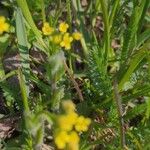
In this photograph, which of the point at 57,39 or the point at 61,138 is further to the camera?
the point at 57,39

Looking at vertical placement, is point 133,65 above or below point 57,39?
below

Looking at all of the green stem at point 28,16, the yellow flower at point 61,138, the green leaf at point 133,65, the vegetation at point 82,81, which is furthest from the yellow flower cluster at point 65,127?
the green stem at point 28,16

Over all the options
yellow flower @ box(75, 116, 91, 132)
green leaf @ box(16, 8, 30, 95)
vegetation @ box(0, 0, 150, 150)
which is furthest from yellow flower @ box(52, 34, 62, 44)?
green leaf @ box(16, 8, 30, 95)

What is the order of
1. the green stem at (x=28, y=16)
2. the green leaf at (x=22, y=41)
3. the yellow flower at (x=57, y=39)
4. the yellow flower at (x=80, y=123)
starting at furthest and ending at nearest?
the green leaf at (x=22, y=41) < the green stem at (x=28, y=16) < the yellow flower at (x=57, y=39) < the yellow flower at (x=80, y=123)

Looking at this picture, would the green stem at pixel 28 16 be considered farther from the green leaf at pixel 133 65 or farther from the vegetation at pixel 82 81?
the green leaf at pixel 133 65

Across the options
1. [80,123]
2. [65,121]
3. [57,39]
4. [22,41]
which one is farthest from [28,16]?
[65,121]

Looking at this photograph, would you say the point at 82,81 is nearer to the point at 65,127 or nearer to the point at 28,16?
the point at 28,16

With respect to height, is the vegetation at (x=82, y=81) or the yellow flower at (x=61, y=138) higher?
the yellow flower at (x=61, y=138)

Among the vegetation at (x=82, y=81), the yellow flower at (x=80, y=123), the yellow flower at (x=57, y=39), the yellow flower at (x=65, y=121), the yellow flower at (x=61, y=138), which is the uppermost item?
the yellow flower at (x=57, y=39)

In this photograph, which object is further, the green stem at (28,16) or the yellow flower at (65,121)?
the green stem at (28,16)

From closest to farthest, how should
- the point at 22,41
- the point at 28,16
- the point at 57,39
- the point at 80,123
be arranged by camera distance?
1. the point at 80,123
2. the point at 57,39
3. the point at 28,16
4. the point at 22,41

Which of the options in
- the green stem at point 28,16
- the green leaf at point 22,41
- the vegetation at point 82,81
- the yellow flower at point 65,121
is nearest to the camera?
the yellow flower at point 65,121

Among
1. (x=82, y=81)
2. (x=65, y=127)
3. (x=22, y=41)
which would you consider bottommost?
(x=82, y=81)
